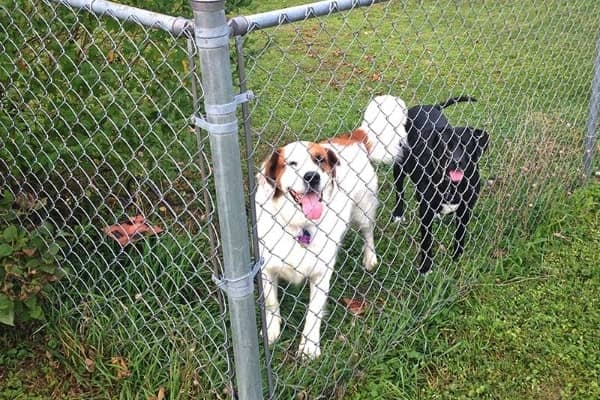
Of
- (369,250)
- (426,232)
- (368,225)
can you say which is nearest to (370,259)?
(369,250)

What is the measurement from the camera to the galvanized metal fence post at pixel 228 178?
4.91 feet

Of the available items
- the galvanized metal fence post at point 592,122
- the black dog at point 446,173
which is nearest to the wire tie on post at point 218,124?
the black dog at point 446,173

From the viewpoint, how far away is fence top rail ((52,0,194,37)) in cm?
159

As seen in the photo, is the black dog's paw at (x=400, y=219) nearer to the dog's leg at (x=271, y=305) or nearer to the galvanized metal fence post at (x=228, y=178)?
the dog's leg at (x=271, y=305)

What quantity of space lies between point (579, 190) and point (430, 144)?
1.18 metres

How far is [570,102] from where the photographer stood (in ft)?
16.6

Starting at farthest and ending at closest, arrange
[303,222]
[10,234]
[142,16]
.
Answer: [303,222] → [10,234] → [142,16]

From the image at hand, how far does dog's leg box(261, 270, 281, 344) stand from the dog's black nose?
1.51ft

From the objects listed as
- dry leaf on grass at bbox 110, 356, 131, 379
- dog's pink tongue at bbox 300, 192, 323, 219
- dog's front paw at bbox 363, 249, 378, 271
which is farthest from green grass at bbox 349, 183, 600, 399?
dry leaf on grass at bbox 110, 356, 131, 379

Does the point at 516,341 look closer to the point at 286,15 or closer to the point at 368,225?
the point at 368,225

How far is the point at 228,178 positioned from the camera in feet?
5.40

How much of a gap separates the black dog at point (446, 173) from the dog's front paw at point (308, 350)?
84 cm

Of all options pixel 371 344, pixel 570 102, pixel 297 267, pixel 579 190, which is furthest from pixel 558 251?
pixel 570 102

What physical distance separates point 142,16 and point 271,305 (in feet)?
4.94
